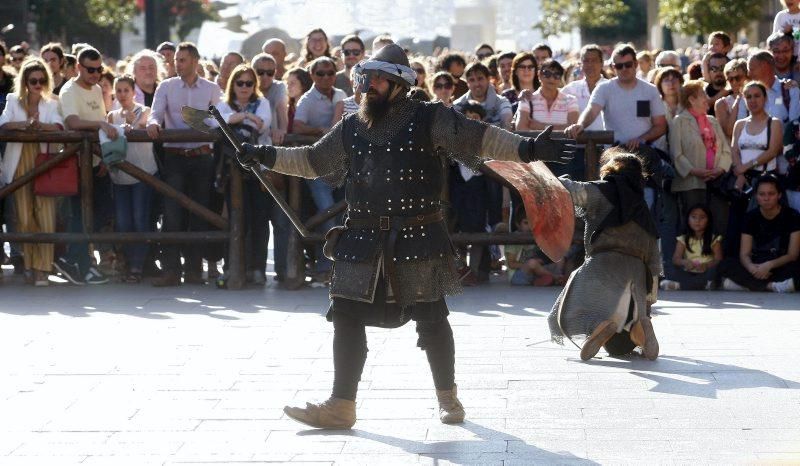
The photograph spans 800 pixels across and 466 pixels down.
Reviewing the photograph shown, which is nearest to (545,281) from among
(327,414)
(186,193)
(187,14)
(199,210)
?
(199,210)

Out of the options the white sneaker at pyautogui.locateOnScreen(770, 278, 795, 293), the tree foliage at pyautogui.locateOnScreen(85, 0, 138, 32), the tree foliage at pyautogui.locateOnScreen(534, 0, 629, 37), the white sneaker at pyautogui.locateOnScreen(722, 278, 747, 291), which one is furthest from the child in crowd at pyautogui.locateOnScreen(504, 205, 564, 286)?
the tree foliage at pyautogui.locateOnScreen(534, 0, 629, 37)

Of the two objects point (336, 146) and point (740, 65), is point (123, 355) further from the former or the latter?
point (740, 65)

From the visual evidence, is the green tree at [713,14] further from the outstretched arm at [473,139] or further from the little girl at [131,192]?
the outstretched arm at [473,139]

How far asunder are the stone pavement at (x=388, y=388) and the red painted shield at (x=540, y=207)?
0.73 metres

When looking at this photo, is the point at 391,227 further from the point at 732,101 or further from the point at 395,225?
the point at 732,101

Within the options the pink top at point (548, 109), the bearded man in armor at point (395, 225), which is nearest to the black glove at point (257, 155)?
→ the bearded man in armor at point (395, 225)

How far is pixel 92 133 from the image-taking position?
11203 millimetres

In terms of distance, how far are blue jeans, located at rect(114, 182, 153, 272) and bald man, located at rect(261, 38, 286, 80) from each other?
7.30 ft

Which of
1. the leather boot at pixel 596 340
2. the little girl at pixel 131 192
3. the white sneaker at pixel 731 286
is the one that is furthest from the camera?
the little girl at pixel 131 192

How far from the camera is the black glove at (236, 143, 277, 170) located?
670 cm

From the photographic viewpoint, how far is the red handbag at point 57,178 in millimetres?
11391

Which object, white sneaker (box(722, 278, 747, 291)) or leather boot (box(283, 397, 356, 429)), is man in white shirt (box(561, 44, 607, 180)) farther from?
leather boot (box(283, 397, 356, 429))

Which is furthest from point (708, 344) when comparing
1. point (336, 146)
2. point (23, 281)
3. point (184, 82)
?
point (23, 281)

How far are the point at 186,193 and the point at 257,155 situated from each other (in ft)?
16.2
